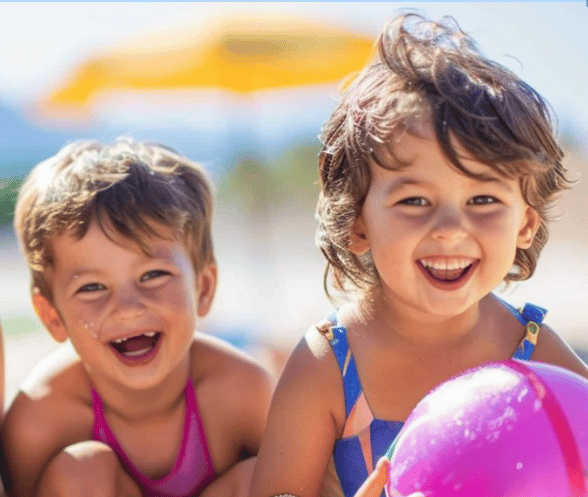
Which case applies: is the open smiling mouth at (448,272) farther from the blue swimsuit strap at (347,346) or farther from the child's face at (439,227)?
the blue swimsuit strap at (347,346)

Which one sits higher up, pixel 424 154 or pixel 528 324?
pixel 424 154

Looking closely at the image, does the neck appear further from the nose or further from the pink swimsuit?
the pink swimsuit

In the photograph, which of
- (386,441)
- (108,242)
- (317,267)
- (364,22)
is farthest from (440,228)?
(317,267)

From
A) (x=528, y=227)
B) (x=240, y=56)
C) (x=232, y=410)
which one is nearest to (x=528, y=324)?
(x=528, y=227)

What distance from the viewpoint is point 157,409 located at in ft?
8.26

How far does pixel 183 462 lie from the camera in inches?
97.3

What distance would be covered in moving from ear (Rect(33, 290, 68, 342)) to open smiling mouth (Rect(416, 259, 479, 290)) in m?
1.06

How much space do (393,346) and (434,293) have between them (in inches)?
9.9

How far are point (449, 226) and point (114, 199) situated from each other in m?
0.97

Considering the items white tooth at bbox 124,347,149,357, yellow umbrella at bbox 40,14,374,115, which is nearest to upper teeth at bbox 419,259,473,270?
white tooth at bbox 124,347,149,357

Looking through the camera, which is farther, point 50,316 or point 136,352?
point 50,316

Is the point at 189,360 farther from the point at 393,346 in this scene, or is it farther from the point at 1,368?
the point at 393,346

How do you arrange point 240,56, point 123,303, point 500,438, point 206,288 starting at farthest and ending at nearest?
point 240,56
point 206,288
point 123,303
point 500,438

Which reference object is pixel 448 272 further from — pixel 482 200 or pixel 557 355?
pixel 557 355
